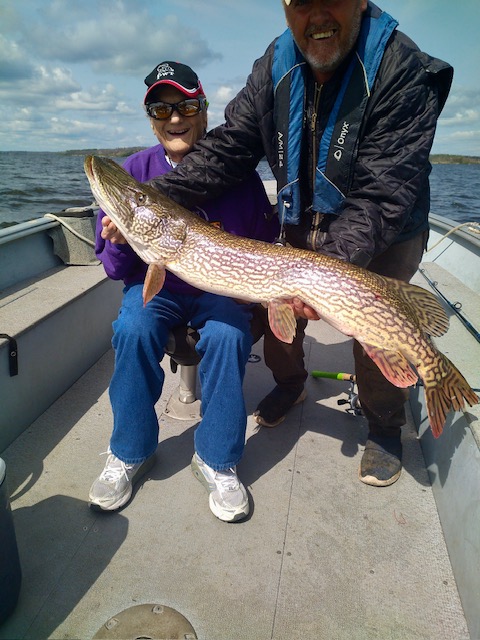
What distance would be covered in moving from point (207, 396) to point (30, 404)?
1.38m

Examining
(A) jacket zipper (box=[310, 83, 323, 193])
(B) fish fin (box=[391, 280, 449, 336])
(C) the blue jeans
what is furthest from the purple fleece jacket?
(B) fish fin (box=[391, 280, 449, 336])

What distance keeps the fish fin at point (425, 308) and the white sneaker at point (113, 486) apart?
173cm

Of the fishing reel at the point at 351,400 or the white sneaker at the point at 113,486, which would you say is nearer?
the white sneaker at the point at 113,486

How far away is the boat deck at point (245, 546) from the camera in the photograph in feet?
5.88

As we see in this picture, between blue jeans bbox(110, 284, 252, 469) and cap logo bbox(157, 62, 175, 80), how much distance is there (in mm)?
1367

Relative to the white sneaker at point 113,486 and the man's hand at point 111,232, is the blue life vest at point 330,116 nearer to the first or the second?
the man's hand at point 111,232

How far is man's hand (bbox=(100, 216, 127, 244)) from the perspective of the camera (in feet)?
8.21

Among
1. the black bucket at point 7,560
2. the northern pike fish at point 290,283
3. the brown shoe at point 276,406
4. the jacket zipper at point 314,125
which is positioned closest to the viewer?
the black bucket at point 7,560

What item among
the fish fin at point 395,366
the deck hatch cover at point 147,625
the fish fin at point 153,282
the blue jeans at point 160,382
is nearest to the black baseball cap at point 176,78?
the fish fin at point 153,282

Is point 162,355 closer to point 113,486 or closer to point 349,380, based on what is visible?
point 113,486

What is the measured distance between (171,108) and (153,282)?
42.5 inches

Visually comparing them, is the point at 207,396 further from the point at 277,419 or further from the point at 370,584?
the point at 370,584

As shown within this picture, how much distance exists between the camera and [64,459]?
2.64 meters

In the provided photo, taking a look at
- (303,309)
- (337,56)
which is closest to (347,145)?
(337,56)
